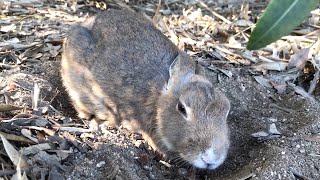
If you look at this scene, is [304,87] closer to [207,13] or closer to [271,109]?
[271,109]

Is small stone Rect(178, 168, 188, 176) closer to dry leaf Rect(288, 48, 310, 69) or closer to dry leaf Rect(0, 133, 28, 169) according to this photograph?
dry leaf Rect(0, 133, 28, 169)

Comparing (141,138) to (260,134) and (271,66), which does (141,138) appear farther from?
(271,66)

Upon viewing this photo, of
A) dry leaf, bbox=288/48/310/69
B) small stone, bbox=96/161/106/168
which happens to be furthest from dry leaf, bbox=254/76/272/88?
small stone, bbox=96/161/106/168

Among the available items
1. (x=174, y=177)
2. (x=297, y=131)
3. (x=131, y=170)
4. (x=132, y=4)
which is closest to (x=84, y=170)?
(x=131, y=170)

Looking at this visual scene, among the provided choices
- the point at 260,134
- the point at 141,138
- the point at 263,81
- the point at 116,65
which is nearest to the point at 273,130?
the point at 260,134

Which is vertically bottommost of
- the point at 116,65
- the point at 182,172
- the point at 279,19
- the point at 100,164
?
the point at 182,172

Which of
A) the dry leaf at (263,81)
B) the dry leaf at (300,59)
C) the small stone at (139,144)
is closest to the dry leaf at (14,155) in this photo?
the small stone at (139,144)

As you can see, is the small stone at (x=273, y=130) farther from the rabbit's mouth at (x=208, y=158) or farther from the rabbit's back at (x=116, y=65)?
the rabbit's back at (x=116, y=65)
